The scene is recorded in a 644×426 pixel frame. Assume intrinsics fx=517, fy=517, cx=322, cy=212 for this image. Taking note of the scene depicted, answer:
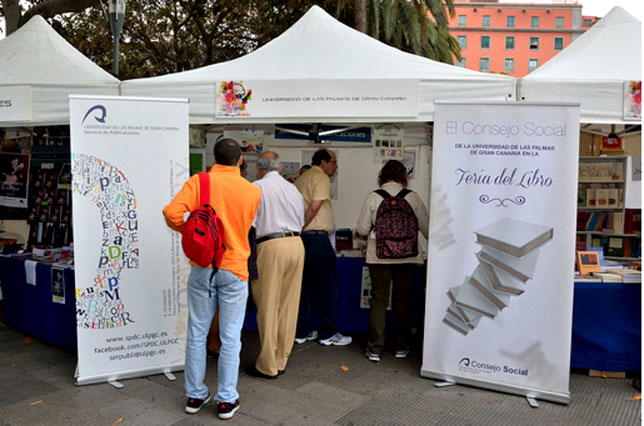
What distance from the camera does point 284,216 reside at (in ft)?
12.1

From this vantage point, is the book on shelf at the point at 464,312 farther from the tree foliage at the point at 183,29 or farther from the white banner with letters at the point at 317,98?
the tree foliage at the point at 183,29

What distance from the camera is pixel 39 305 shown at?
172 inches

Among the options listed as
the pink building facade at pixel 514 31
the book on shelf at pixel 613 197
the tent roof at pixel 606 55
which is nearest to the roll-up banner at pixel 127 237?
the tent roof at pixel 606 55

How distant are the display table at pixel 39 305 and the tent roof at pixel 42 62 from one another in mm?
1496

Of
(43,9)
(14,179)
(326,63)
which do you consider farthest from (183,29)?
(326,63)

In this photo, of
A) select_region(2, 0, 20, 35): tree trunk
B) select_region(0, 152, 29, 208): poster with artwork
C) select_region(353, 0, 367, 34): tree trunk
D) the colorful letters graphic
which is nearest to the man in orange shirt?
the colorful letters graphic

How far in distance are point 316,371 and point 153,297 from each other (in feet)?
4.35

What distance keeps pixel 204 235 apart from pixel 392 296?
6.13 ft

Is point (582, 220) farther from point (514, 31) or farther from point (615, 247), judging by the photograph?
point (514, 31)

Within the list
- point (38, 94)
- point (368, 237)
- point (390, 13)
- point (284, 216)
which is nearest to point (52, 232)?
point (38, 94)

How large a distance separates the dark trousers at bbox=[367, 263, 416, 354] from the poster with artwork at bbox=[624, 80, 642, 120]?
6.20 ft

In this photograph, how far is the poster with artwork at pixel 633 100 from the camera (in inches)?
145

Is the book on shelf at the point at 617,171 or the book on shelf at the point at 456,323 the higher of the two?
the book on shelf at the point at 617,171

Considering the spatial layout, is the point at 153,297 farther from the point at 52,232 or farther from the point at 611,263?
the point at 611,263
